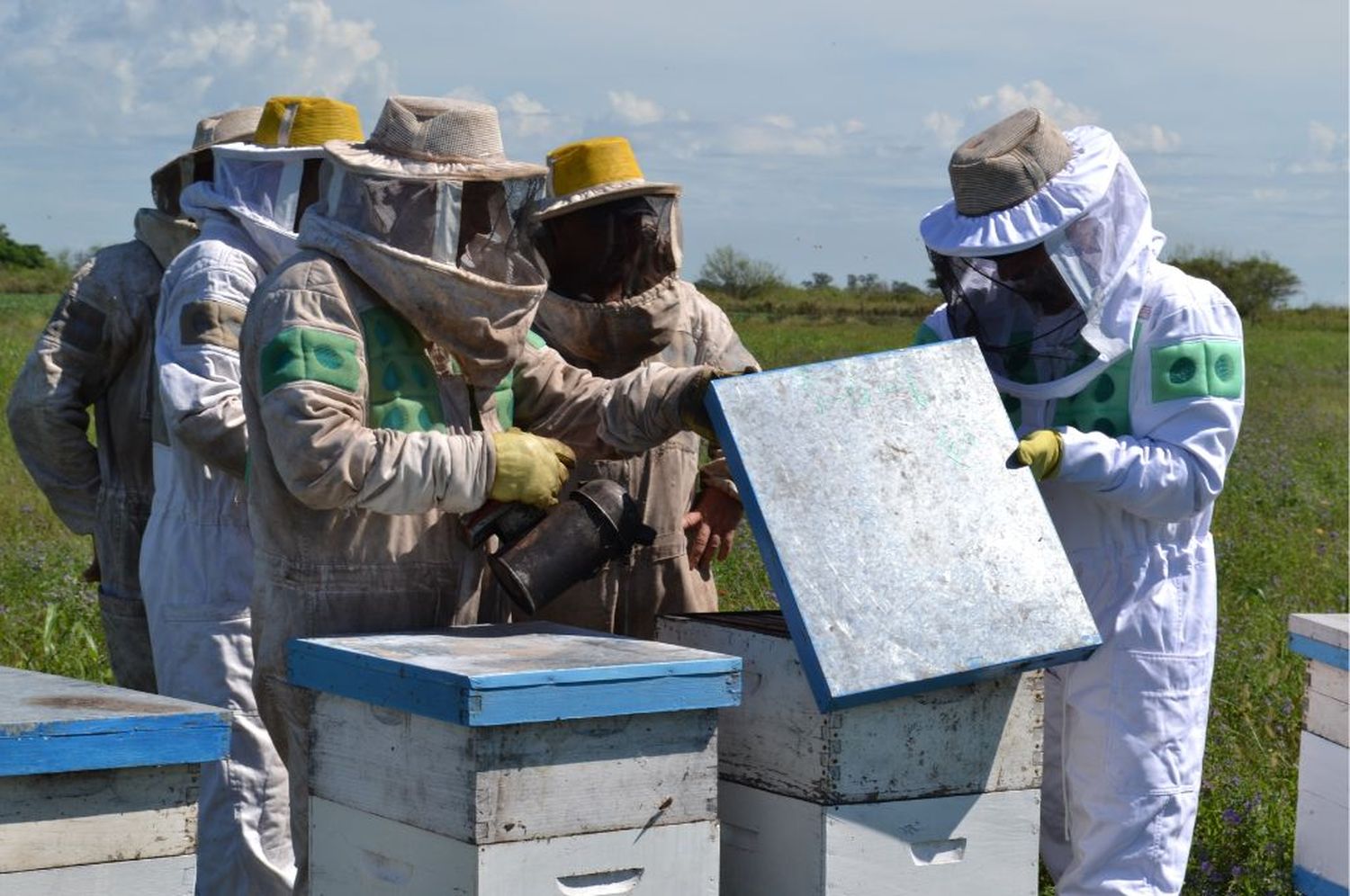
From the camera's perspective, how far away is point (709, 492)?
4379mm

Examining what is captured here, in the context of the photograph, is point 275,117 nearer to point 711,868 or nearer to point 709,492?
point 709,492

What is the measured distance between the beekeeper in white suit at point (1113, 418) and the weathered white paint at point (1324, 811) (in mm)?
Answer: 1030

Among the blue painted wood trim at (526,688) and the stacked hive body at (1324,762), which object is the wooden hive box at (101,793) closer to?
the blue painted wood trim at (526,688)

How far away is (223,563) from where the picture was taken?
4.31m

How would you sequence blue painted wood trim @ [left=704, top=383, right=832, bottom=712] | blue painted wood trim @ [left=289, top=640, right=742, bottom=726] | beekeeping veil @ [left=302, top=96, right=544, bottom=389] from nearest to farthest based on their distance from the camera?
blue painted wood trim @ [left=289, top=640, right=742, bottom=726] < blue painted wood trim @ [left=704, top=383, right=832, bottom=712] < beekeeping veil @ [left=302, top=96, right=544, bottom=389]

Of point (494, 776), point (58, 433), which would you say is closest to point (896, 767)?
point (494, 776)

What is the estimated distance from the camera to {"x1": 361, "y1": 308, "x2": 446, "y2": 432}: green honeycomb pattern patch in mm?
3266

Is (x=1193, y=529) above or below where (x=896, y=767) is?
above

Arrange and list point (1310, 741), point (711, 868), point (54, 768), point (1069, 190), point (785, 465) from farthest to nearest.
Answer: point (1310, 741)
point (1069, 190)
point (785, 465)
point (711, 868)
point (54, 768)

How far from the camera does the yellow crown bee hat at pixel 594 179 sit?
13.4 ft

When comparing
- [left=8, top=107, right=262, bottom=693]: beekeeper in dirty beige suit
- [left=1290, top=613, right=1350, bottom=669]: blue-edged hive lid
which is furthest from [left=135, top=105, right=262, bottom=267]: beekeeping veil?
[left=1290, top=613, right=1350, bottom=669]: blue-edged hive lid

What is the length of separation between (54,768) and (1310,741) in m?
3.52

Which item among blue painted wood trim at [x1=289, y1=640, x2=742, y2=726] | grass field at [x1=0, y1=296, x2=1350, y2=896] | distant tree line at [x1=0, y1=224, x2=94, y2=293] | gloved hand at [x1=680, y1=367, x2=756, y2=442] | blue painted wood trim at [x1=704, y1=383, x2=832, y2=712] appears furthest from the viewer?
distant tree line at [x1=0, y1=224, x2=94, y2=293]

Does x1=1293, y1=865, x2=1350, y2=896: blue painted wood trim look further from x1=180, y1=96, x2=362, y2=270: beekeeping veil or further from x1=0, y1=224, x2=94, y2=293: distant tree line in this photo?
x1=0, y1=224, x2=94, y2=293: distant tree line
